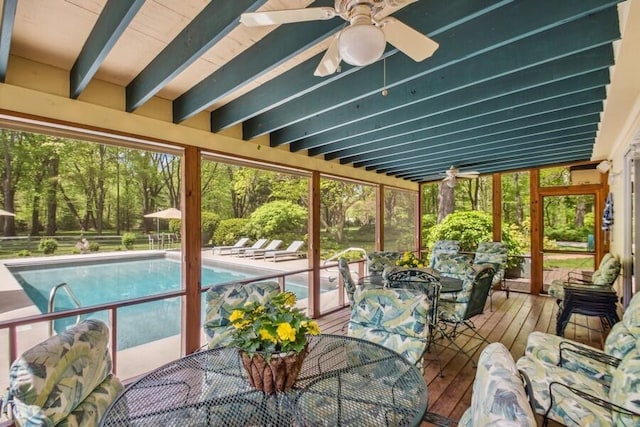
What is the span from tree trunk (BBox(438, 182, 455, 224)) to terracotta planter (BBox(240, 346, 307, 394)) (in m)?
7.97

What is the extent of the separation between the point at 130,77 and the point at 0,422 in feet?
9.04

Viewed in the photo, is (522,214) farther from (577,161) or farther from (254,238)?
(254,238)

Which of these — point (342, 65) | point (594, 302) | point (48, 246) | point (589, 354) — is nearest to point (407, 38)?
point (342, 65)

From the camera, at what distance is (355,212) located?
7215mm

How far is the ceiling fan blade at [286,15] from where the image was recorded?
55.2 inches

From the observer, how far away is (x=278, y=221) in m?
6.71

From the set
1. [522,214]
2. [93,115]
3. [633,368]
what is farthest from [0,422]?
[522,214]

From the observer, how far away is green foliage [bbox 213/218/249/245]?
4714mm

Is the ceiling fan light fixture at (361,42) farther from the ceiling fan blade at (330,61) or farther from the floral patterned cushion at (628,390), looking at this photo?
the floral patterned cushion at (628,390)

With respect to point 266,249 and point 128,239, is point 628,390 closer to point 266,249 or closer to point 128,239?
point 128,239

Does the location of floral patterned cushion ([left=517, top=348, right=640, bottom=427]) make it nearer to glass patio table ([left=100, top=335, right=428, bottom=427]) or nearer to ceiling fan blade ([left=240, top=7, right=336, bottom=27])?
glass patio table ([left=100, top=335, right=428, bottom=427])

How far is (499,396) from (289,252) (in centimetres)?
667

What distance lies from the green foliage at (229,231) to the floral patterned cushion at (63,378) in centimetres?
305

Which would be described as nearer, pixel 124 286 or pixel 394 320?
pixel 394 320
